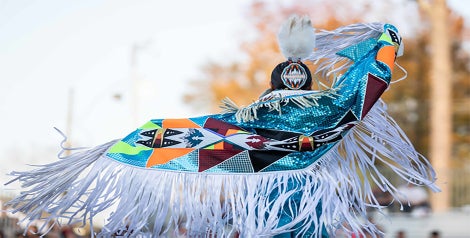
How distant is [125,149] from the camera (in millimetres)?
4375

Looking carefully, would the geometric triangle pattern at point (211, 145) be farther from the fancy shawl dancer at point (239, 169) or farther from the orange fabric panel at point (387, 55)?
the orange fabric panel at point (387, 55)

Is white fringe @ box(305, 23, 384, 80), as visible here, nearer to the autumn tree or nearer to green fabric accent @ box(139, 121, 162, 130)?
green fabric accent @ box(139, 121, 162, 130)

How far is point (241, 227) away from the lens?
4109 mm

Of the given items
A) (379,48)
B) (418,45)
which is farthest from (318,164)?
(418,45)

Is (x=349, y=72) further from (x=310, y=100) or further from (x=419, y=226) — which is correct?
(x=419, y=226)

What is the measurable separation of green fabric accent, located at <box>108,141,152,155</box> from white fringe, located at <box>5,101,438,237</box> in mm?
61

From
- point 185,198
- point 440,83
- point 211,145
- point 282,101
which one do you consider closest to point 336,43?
point 282,101

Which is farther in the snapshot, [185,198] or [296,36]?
[296,36]

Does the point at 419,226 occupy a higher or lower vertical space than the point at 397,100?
lower

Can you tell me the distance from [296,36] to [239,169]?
79 cm

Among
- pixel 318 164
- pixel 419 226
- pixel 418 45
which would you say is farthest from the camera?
pixel 418 45

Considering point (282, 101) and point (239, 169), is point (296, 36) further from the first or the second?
point (239, 169)

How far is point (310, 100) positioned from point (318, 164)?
13.7 inches

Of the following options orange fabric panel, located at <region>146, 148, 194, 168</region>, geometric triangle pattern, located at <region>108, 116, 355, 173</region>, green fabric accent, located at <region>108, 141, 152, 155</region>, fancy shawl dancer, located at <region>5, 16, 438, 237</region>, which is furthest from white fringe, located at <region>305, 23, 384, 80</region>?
green fabric accent, located at <region>108, 141, 152, 155</region>
